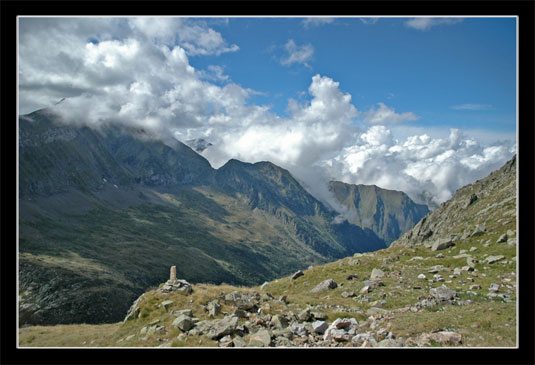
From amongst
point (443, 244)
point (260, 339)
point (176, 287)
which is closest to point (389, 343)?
point (260, 339)

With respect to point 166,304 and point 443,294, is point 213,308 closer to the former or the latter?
point 166,304

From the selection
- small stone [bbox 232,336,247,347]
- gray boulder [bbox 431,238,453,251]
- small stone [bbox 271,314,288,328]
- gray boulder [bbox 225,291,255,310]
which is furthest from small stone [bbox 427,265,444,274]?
small stone [bbox 232,336,247,347]

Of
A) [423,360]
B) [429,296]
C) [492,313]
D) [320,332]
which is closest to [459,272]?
[429,296]

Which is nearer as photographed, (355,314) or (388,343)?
(388,343)

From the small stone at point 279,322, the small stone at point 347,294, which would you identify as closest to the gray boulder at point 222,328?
the small stone at point 279,322

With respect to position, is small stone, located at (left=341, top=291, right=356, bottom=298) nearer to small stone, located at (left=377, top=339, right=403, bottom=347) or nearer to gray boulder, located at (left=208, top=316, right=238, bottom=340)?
small stone, located at (left=377, top=339, right=403, bottom=347)

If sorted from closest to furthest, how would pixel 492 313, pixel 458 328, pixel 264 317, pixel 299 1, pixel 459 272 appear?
pixel 299 1, pixel 458 328, pixel 492 313, pixel 264 317, pixel 459 272

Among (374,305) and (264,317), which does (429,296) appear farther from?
(264,317)

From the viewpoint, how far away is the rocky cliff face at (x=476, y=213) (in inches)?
1584

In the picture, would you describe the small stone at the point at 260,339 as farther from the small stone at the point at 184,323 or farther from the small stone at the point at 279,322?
the small stone at the point at 184,323

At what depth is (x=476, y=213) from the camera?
60.0 metres

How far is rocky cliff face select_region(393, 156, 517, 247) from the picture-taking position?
40.2 meters

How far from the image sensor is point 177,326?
14.7 m

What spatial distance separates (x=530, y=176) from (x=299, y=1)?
9.32 meters
